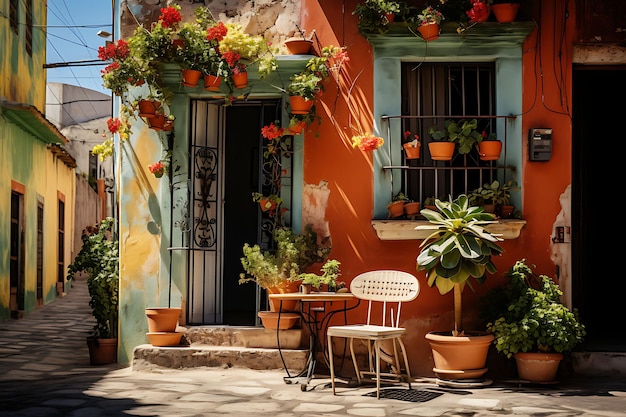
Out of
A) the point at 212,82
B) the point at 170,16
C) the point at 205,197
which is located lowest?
the point at 205,197

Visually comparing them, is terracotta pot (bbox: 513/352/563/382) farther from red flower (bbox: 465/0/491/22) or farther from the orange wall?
red flower (bbox: 465/0/491/22)

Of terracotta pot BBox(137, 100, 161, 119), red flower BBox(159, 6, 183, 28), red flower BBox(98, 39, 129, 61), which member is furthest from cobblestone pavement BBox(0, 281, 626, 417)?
red flower BBox(159, 6, 183, 28)

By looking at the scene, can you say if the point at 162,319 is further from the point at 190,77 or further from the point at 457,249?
the point at 457,249

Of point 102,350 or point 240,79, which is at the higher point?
point 240,79

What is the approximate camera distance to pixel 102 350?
27.2 ft

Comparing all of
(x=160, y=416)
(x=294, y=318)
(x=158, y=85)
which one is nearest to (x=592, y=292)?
(x=294, y=318)

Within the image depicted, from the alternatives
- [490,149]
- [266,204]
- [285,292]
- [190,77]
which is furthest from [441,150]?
[190,77]

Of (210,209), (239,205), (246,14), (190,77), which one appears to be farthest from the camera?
(239,205)

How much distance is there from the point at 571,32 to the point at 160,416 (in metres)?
5.26

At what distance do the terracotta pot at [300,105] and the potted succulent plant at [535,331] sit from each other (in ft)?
8.23

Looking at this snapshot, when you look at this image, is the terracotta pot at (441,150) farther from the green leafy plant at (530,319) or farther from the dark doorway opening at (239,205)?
the dark doorway opening at (239,205)

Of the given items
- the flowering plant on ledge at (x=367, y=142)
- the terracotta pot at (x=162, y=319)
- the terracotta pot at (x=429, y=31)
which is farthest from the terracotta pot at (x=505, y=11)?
the terracotta pot at (x=162, y=319)

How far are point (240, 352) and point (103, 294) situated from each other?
168 centimetres

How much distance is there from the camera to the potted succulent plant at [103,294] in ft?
27.2
